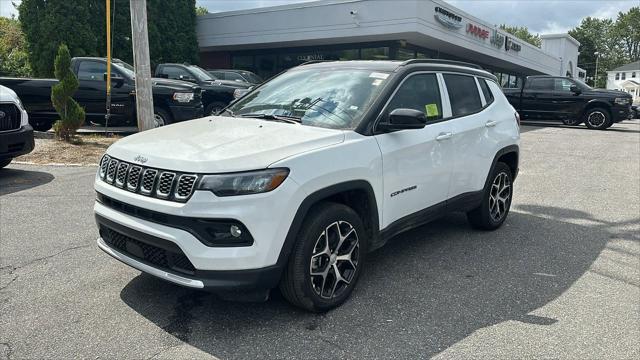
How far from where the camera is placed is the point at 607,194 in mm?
7504

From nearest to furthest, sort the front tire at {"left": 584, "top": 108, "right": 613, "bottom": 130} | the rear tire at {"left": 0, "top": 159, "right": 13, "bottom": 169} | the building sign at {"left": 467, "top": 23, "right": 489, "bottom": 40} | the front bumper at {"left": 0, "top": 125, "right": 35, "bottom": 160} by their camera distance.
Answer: the front bumper at {"left": 0, "top": 125, "right": 35, "bottom": 160} → the rear tire at {"left": 0, "top": 159, "right": 13, "bottom": 169} → the front tire at {"left": 584, "top": 108, "right": 613, "bottom": 130} → the building sign at {"left": 467, "top": 23, "right": 489, "bottom": 40}

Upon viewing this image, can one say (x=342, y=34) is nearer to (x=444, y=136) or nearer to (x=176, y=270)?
(x=444, y=136)

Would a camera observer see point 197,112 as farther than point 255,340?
Yes

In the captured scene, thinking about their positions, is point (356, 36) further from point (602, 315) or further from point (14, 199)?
point (602, 315)

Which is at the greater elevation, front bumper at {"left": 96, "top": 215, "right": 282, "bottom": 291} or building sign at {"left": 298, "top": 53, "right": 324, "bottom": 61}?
building sign at {"left": 298, "top": 53, "right": 324, "bottom": 61}

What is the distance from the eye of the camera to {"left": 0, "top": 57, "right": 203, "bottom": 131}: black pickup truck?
1092 centimetres

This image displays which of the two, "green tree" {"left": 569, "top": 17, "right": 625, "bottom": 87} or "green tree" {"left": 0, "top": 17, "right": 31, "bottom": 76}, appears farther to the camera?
"green tree" {"left": 569, "top": 17, "right": 625, "bottom": 87}

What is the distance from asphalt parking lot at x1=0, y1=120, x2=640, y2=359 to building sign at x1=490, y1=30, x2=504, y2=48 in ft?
80.0

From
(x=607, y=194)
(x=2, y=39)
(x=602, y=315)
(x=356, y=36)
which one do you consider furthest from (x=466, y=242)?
(x=2, y=39)

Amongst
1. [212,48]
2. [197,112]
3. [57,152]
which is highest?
[212,48]

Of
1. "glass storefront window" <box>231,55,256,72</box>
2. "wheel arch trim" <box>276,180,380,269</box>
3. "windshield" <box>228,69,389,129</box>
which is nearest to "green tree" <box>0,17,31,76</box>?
"glass storefront window" <box>231,55,256,72</box>

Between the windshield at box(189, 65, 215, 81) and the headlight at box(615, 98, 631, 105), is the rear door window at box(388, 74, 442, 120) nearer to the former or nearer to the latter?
the windshield at box(189, 65, 215, 81)

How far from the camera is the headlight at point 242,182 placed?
2902mm

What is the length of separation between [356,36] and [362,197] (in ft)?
62.5
